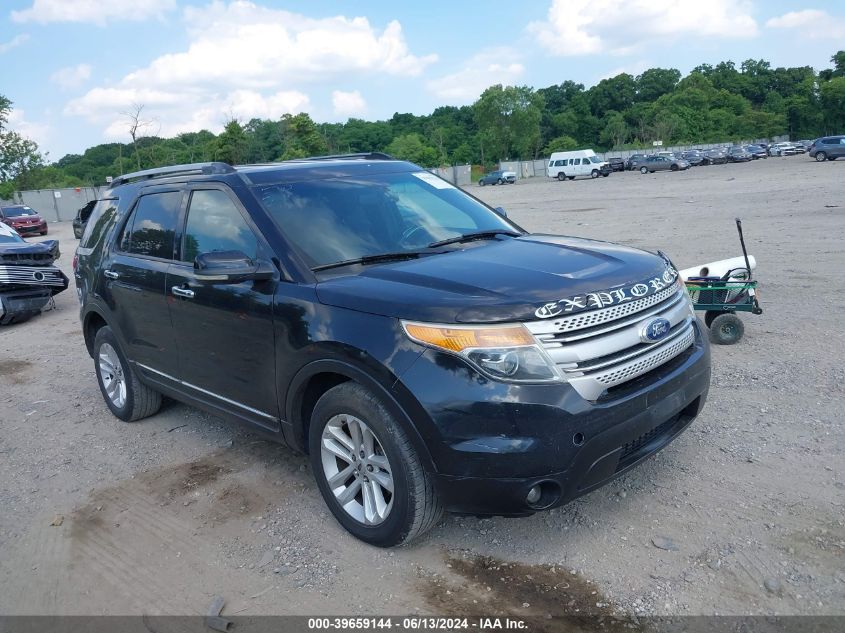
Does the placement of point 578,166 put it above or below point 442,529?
above

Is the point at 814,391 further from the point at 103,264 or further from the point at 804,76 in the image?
the point at 804,76

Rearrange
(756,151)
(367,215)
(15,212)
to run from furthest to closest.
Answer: (756,151), (15,212), (367,215)

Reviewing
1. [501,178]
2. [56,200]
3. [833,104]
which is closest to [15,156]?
[56,200]

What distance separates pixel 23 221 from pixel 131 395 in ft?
106

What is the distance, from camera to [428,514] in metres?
3.29

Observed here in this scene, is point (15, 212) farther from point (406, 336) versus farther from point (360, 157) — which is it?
point (406, 336)

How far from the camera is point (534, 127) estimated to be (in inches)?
3701

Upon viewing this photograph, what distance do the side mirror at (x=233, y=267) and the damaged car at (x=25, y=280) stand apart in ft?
27.0

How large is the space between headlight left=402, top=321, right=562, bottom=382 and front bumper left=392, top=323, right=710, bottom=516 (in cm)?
5

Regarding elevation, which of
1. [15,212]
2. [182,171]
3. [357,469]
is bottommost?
[357,469]

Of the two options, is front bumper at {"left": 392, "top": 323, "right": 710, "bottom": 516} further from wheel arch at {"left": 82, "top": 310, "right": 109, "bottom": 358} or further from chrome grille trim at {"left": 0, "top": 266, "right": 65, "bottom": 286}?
chrome grille trim at {"left": 0, "top": 266, "right": 65, "bottom": 286}

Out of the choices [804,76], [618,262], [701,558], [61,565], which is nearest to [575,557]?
[701,558]

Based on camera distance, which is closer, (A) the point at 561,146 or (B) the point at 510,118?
(B) the point at 510,118

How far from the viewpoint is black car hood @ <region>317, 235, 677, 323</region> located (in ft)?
9.96
